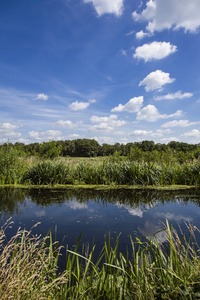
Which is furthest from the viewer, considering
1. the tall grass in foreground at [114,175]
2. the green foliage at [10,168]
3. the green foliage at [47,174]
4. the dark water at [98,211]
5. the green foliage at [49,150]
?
the green foliage at [49,150]

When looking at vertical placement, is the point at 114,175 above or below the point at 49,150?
below

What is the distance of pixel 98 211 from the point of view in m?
5.97

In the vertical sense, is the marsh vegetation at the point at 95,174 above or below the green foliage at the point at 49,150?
below

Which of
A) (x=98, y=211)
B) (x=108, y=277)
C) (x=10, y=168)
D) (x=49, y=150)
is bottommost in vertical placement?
(x=98, y=211)

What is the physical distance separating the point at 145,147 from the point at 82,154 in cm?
2495

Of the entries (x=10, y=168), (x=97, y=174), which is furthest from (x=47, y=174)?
(x=97, y=174)

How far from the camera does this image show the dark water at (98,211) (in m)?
4.29

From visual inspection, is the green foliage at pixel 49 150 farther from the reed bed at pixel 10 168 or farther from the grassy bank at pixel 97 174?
the grassy bank at pixel 97 174

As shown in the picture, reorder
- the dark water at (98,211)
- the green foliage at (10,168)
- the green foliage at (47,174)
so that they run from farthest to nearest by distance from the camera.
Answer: the green foliage at (10,168), the green foliage at (47,174), the dark water at (98,211)

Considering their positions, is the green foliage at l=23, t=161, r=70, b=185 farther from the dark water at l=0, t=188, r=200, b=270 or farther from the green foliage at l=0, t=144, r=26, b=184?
the dark water at l=0, t=188, r=200, b=270

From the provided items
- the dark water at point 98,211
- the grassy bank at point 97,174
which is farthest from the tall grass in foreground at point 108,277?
the grassy bank at point 97,174

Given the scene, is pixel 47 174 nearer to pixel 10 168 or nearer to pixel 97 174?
pixel 10 168

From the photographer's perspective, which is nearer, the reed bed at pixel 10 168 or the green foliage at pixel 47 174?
the green foliage at pixel 47 174

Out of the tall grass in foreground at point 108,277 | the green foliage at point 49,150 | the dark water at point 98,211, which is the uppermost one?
the green foliage at point 49,150
